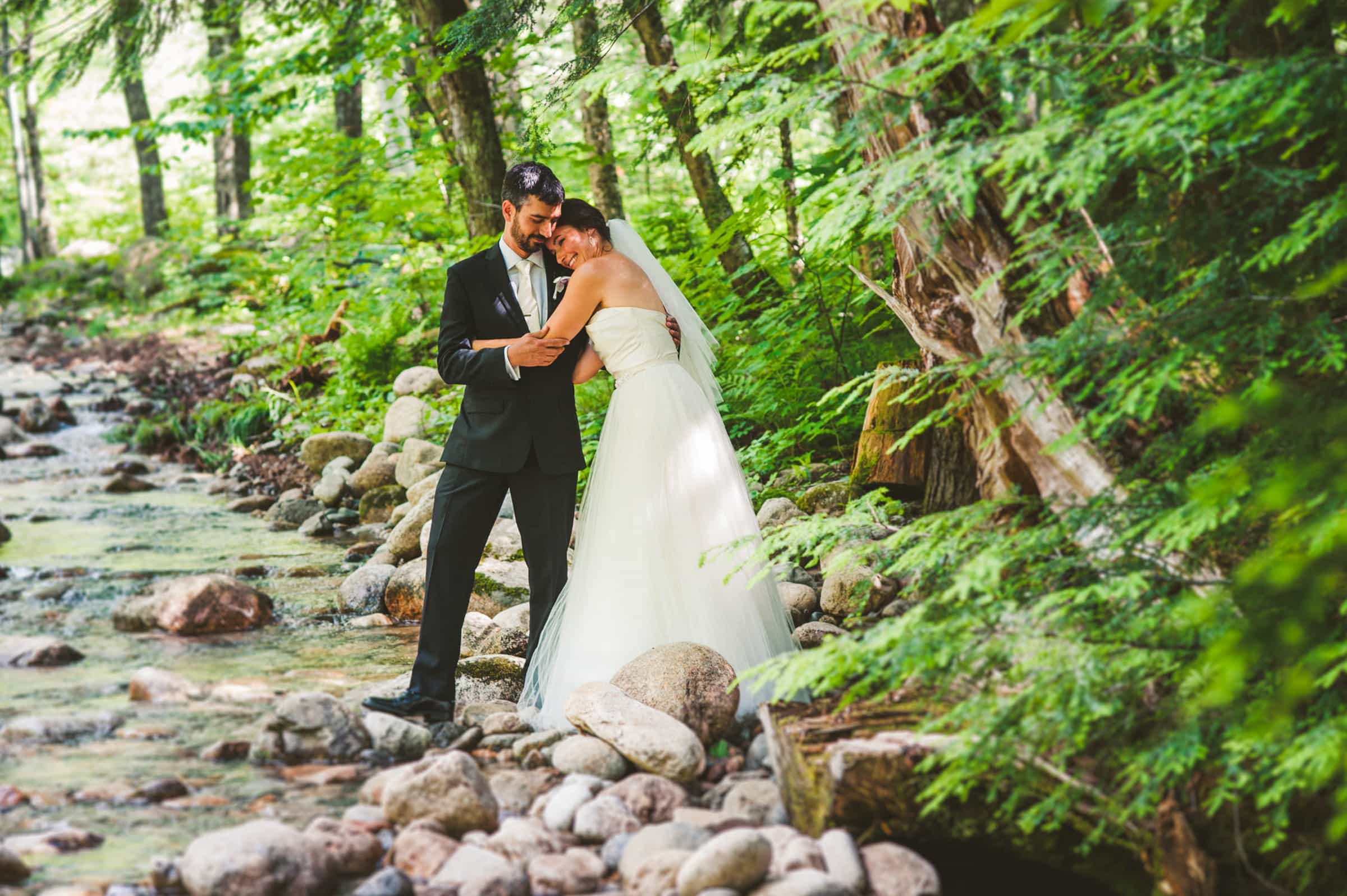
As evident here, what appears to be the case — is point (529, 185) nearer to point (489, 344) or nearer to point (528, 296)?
point (528, 296)

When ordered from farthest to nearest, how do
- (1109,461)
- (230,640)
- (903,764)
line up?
(230,640), (1109,461), (903,764)

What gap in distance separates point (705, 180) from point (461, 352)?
4.47m

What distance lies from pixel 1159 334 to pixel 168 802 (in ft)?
10.8

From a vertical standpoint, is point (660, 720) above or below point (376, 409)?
below

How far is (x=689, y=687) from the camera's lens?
3.79m

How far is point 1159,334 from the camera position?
2713 millimetres

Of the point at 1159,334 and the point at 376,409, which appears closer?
the point at 1159,334

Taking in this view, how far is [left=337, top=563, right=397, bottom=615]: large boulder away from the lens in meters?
6.27

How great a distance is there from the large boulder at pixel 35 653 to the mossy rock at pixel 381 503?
3565 millimetres

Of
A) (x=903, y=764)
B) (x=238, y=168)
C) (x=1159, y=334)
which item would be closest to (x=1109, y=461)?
(x=1159, y=334)

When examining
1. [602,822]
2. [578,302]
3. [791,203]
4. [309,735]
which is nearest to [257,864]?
[602,822]

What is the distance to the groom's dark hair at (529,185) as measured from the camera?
4.25 m

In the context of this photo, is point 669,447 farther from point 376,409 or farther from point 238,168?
point 238,168

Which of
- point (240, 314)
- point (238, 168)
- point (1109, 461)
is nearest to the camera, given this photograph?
point (1109, 461)
